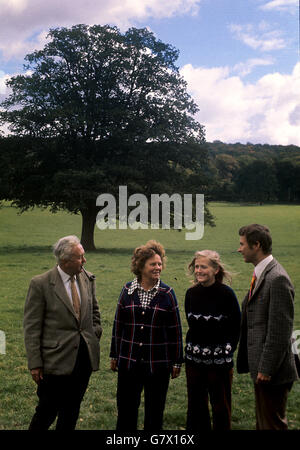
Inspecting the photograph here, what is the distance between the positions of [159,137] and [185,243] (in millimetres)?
9674

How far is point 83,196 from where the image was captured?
91.9 ft

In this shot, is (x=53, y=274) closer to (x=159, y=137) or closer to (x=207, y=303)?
(x=207, y=303)

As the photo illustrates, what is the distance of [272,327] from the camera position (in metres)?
4.49

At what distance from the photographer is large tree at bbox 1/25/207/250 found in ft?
97.4

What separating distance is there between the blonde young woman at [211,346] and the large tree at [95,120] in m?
24.0

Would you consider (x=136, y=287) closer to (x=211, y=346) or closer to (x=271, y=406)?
(x=211, y=346)

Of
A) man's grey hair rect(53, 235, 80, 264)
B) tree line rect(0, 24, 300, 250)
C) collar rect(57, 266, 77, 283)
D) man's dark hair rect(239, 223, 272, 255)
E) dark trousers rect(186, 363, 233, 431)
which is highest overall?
tree line rect(0, 24, 300, 250)

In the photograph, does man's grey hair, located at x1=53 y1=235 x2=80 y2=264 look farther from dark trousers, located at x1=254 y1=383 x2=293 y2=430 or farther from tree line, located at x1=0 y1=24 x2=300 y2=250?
tree line, located at x1=0 y1=24 x2=300 y2=250

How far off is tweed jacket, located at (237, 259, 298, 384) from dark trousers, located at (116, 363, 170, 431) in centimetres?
92

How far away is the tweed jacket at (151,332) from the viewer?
4.84 metres

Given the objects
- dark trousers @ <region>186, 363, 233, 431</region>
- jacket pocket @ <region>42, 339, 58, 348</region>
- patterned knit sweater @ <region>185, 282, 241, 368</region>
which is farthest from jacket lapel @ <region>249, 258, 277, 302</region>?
jacket pocket @ <region>42, 339, 58, 348</region>

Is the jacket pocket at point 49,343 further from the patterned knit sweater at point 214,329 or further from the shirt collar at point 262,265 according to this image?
the shirt collar at point 262,265

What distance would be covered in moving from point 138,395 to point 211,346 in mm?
889
